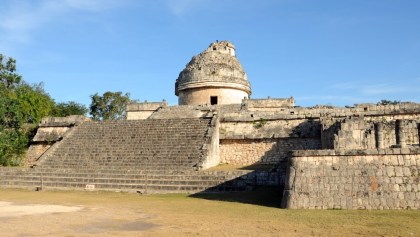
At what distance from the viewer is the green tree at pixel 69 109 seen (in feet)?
119

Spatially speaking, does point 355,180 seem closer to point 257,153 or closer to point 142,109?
point 257,153

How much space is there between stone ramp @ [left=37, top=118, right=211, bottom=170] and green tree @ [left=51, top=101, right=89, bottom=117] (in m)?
17.8

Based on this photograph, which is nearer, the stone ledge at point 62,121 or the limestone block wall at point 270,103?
the stone ledge at point 62,121

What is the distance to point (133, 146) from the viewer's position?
1684 centimetres

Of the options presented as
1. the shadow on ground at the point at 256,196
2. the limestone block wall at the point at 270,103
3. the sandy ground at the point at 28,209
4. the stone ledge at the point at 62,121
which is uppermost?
the limestone block wall at the point at 270,103

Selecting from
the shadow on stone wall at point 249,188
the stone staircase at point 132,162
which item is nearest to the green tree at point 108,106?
the stone staircase at point 132,162

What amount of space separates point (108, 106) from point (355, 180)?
1428 inches

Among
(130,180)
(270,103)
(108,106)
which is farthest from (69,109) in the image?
(130,180)

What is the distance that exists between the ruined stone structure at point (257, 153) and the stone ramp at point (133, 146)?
5 centimetres

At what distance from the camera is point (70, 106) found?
4175 centimetres

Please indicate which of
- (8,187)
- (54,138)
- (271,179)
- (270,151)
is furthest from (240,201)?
(54,138)

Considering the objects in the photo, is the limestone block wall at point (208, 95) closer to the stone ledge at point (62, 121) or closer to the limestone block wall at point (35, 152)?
the stone ledge at point (62, 121)

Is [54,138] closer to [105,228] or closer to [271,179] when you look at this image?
[271,179]

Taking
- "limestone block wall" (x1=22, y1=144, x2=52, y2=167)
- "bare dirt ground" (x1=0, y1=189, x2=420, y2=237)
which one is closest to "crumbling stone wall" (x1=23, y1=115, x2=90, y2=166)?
"limestone block wall" (x1=22, y1=144, x2=52, y2=167)
